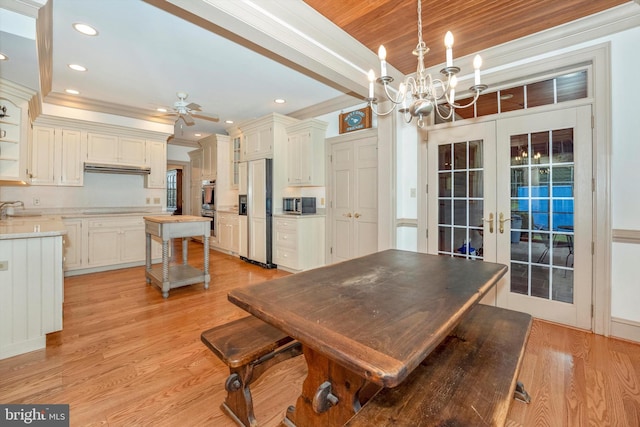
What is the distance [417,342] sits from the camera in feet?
2.88

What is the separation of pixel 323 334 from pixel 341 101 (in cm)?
395

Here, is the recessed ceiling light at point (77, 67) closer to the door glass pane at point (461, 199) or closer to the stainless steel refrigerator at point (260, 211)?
the stainless steel refrigerator at point (260, 211)

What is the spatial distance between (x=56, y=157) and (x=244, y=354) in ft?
16.1

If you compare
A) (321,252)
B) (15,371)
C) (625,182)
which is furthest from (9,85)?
(625,182)

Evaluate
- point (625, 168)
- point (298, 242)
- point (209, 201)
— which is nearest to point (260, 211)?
point (298, 242)

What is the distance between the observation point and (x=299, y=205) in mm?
4492

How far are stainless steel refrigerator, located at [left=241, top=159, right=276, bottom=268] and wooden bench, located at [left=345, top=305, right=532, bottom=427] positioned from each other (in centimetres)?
351

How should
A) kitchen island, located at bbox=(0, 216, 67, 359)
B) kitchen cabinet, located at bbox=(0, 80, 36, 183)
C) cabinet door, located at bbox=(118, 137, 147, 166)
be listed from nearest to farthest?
kitchen island, located at bbox=(0, 216, 67, 359)
kitchen cabinet, located at bbox=(0, 80, 36, 183)
cabinet door, located at bbox=(118, 137, 147, 166)

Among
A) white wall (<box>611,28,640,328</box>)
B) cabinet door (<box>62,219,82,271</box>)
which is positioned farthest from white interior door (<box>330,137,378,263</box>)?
cabinet door (<box>62,219,82,271</box>)

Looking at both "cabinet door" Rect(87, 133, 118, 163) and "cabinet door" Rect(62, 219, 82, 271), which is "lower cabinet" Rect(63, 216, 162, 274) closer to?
"cabinet door" Rect(62, 219, 82, 271)

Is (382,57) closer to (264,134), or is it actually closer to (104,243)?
(264,134)

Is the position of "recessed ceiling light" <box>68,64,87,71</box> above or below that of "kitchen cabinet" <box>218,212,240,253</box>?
above

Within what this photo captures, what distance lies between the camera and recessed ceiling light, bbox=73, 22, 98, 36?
97.9 inches

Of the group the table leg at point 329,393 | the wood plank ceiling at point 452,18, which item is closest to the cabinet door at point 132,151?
the wood plank ceiling at point 452,18
